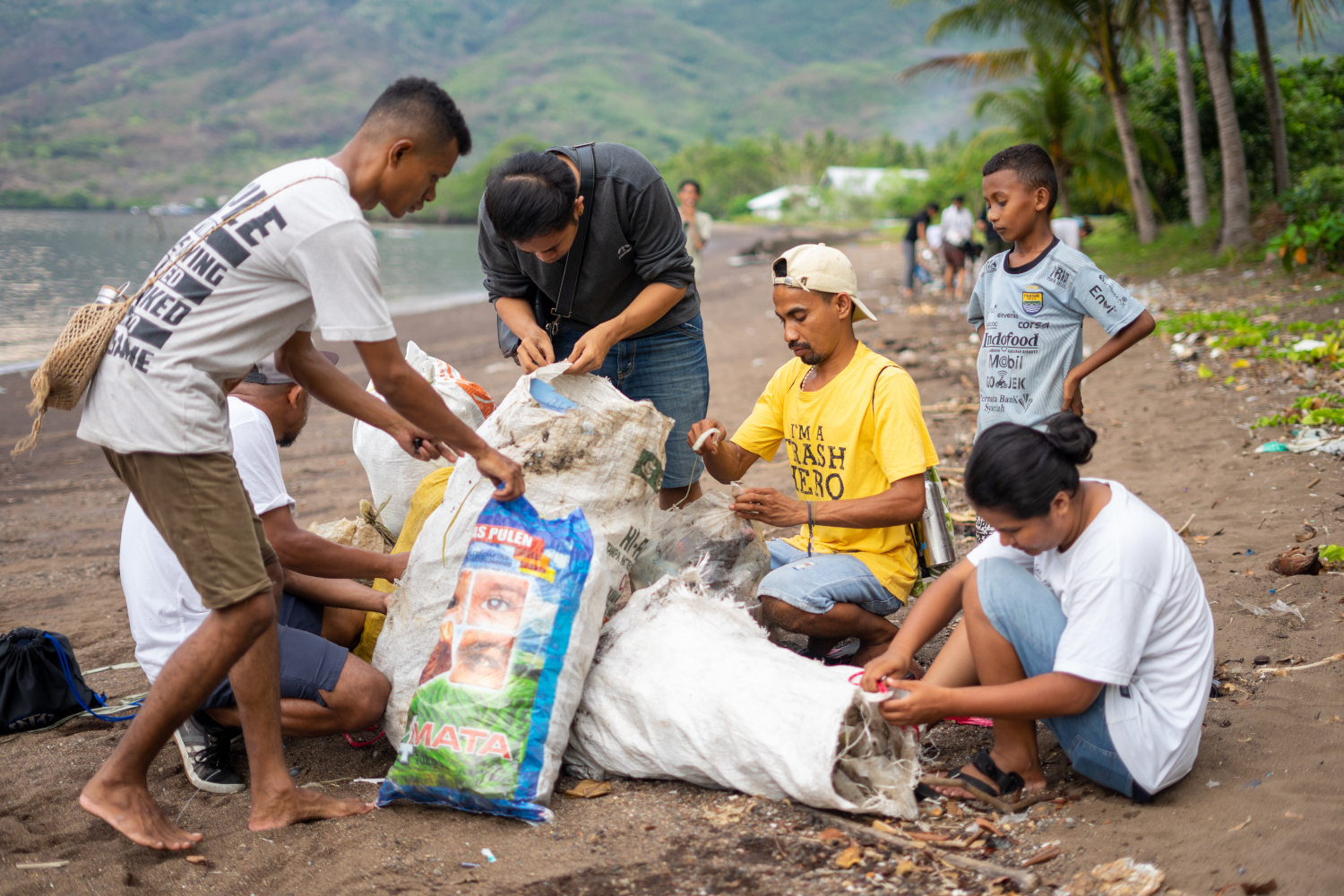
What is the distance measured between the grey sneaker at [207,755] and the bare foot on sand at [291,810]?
11.5 inches

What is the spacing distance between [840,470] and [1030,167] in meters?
1.33

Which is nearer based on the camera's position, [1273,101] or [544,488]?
[544,488]

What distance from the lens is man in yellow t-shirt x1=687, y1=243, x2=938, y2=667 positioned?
2.72 meters

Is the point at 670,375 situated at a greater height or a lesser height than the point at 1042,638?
greater

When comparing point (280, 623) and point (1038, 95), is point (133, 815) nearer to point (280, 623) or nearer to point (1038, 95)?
point (280, 623)

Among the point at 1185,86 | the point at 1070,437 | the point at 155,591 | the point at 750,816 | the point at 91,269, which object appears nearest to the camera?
the point at 1070,437

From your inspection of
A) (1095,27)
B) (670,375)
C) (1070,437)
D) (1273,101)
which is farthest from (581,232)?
(1095,27)

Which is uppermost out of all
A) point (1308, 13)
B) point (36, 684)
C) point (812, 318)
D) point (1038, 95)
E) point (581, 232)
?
point (1038, 95)

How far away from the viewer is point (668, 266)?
3113 millimetres

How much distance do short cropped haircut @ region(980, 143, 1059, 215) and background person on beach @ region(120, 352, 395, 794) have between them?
2457 millimetres

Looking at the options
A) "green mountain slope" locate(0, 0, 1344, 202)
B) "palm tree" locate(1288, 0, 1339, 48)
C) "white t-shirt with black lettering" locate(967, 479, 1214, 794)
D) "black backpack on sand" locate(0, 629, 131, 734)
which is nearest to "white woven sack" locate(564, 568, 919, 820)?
"white t-shirt with black lettering" locate(967, 479, 1214, 794)

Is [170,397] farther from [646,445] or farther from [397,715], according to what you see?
[646,445]

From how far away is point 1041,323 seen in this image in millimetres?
A: 3299

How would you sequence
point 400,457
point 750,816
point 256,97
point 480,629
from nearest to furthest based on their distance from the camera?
point 750,816 → point 480,629 → point 400,457 → point 256,97
